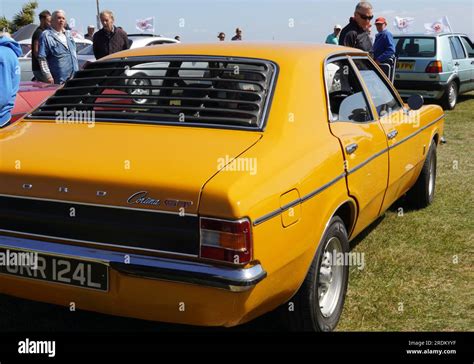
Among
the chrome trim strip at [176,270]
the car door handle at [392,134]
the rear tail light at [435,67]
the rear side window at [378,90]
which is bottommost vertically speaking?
the rear tail light at [435,67]

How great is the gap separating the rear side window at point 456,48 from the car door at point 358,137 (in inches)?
375

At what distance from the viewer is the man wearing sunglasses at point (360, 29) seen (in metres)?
7.91

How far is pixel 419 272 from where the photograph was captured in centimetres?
409

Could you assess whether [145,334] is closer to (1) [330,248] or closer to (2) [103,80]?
(1) [330,248]

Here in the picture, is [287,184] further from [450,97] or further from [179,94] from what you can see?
[450,97]

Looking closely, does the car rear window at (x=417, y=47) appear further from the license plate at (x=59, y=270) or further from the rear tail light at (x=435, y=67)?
the license plate at (x=59, y=270)

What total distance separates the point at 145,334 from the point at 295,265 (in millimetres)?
1003

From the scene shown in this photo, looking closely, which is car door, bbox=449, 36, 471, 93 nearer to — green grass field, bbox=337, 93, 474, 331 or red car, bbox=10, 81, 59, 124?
green grass field, bbox=337, 93, 474, 331

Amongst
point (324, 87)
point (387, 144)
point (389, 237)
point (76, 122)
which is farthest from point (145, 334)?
point (389, 237)

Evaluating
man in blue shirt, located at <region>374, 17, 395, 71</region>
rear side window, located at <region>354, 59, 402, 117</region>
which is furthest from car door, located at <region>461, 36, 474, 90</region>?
rear side window, located at <region>354, 59, 402, 117</region>

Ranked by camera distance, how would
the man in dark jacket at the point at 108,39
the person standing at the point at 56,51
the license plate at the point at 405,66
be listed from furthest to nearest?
the license plate at the point at 405,66
the man in dark jacket at the point at 108,39
the person standing at the point at 56,51

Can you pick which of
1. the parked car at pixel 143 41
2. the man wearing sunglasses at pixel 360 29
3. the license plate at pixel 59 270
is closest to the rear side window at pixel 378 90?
the license plate at pixel 59 270

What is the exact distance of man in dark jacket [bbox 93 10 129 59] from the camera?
29.8 ft

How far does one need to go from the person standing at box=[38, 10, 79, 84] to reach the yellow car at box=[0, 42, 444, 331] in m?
5.18
